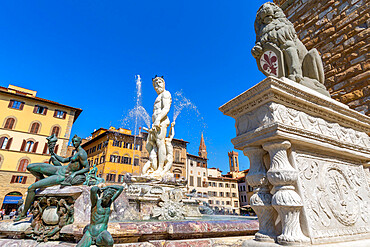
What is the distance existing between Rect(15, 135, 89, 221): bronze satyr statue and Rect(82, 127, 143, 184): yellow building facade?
28194 mm

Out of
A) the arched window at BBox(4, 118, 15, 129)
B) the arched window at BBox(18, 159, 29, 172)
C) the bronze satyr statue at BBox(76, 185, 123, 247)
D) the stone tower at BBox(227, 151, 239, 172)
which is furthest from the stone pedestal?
the stone tower at BBox(227, 151, 239, 172)

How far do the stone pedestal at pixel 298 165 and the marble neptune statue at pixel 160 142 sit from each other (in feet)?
12.1

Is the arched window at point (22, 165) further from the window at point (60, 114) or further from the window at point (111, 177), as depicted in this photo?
the window at point (111, 177)

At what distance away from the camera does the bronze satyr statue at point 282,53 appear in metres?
2.88

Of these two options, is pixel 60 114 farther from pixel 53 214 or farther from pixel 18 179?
pixel 53 214

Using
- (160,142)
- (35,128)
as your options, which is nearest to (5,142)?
(35,128)

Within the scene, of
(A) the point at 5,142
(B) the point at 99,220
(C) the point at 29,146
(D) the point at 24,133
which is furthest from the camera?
(D) the point at 24,133

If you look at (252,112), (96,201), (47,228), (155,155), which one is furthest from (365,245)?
(155,155)

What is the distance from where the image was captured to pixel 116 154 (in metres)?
32.0

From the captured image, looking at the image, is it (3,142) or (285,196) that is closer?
(285,196)

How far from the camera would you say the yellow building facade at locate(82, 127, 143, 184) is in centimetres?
3100

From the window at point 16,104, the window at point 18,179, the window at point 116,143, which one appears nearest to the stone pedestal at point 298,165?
the window at point 18,179

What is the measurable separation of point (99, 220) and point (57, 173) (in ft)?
6.43

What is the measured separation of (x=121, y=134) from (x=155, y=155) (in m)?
30.1
